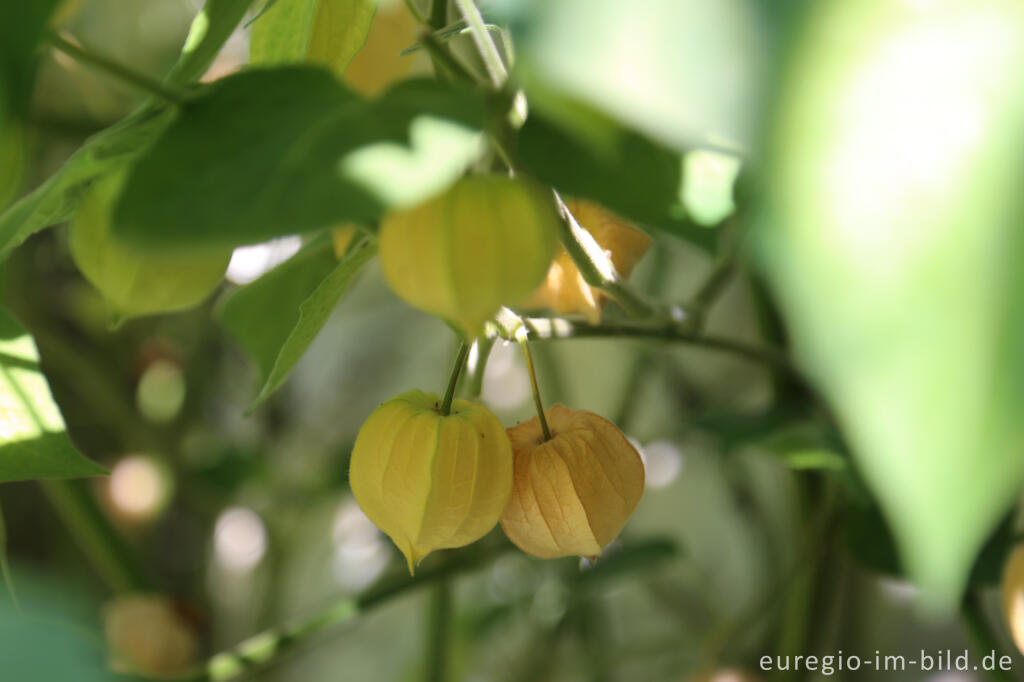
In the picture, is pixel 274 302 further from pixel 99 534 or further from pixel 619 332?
pixel 99 534

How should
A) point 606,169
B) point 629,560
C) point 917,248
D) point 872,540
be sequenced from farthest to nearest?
point 629,560 < point 872,540 < point 606,169 < point 917,248

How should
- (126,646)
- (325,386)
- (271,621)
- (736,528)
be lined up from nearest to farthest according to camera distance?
(126,646) < (736,528) < (271,621) < (325,386)

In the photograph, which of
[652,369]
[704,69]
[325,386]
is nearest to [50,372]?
[325,386]

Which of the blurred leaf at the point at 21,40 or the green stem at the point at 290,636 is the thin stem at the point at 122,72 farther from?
the green stem at the point at 290,636

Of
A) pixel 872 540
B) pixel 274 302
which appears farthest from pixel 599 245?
pixel 872 540

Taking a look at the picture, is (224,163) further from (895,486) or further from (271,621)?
(271,621)

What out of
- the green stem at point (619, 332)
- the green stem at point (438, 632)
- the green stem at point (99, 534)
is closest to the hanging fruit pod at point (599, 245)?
the green stem at point (619, 332)
